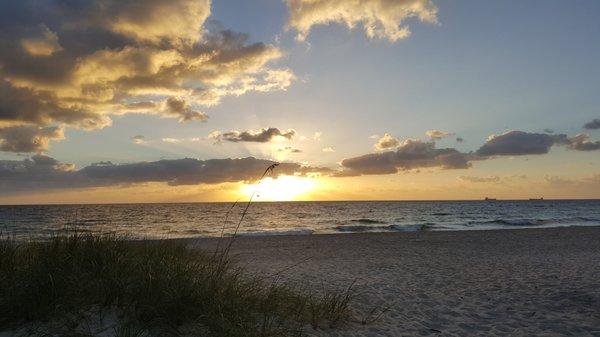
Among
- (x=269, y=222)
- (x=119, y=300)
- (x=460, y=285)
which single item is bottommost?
(x=269, y=222)

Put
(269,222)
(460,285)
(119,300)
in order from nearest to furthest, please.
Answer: (119,300) → (460,285) → (269,222)

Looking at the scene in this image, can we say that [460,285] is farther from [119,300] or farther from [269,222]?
[269,222]

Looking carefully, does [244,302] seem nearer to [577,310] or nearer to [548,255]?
[577,310]

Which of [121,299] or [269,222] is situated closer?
[121,299]

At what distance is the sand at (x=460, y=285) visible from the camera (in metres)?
7.60

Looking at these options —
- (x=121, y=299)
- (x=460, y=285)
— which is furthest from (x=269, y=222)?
(x=121, y=299)

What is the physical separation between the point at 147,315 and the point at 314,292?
5.54m

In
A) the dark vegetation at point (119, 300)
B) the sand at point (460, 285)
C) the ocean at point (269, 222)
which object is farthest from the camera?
the ocean at point (269, 222)

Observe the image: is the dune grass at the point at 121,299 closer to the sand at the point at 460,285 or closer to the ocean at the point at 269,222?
the ocean at the point at 269,222

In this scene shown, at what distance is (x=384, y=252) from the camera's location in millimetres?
20453

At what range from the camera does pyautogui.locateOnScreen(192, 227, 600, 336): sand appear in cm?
760

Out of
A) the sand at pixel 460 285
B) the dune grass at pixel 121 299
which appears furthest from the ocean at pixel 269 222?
the sand at pixel 460 285

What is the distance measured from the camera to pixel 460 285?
1143 cm

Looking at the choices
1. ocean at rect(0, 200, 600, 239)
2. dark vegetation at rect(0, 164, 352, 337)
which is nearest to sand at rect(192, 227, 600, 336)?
dark vegetation at rect(0, 164, 352, 337)
